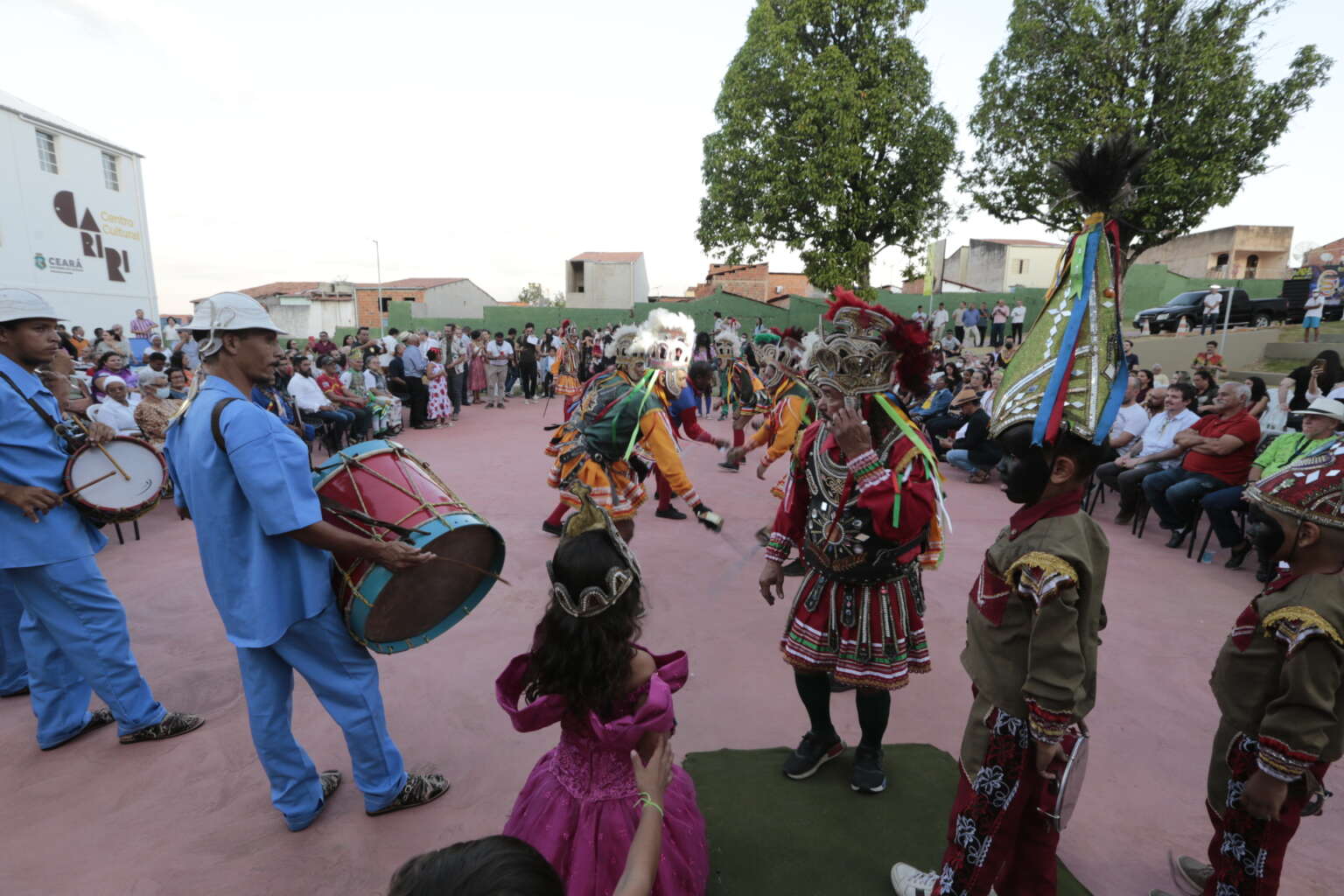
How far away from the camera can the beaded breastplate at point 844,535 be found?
2684 millimetres

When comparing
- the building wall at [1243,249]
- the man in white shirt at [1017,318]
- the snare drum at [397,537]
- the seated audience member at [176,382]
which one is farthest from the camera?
the building wall at [1243,249]

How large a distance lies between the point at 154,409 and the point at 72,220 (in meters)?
22.9

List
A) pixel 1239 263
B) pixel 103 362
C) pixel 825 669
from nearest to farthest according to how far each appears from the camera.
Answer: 1. pixel 825 669
2. pixel 103 362
3. pixel 1239 263

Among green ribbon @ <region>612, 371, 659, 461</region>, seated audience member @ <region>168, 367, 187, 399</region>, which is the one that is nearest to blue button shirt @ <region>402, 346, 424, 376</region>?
seated audience member @ <region>168, 367, 187, 399</region>

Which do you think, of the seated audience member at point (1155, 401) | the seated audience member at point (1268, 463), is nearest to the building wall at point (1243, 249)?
the seated audience member at point (1155, 401)

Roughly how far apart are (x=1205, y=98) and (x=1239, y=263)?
75.2 feet

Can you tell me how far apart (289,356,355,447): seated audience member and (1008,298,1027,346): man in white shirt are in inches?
788

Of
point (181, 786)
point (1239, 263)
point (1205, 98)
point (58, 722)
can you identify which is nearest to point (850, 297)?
point (181, 786)

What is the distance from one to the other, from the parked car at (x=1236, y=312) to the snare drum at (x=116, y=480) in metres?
23.3

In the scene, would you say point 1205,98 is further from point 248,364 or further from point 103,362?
point 103,362

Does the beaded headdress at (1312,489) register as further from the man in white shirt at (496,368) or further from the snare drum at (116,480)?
the man in white shirt at (496,368)

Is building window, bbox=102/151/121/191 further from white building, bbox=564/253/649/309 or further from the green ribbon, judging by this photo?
the green ribbon

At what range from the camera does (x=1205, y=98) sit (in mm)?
16453

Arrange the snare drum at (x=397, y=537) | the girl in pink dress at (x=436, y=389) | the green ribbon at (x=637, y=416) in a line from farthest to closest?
the girl in pink dress at (x=436, y=389)
the green ribbon at (x=637, y=416)
the snare drum at (x=397, y=537)
